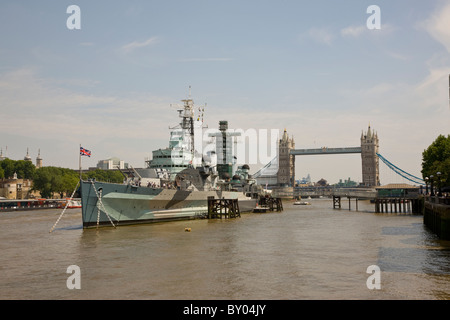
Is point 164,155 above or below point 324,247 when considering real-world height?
above

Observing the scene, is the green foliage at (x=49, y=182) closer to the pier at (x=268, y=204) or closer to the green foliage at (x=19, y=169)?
the green foliage at (x=19, y=169)

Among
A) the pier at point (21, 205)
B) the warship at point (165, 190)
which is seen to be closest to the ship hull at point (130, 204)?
the warship at point (165, 190)

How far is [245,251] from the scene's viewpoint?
2325 centimetres

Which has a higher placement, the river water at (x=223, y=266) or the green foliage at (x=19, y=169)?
the green foliage at (x=19, y=169)

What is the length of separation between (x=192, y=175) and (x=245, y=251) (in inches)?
989

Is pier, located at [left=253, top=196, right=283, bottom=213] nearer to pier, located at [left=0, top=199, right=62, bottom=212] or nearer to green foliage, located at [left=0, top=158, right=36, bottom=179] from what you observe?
pier, located at [left=0, top=199, right=62, bottom=212]

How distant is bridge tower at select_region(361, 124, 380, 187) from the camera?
19198 cm

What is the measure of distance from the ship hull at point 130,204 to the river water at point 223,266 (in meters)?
3.58

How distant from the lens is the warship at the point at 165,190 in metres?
33.7

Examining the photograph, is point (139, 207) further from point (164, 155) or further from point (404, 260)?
point (404, 260)

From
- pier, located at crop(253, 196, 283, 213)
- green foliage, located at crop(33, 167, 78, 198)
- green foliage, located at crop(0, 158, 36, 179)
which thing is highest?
green foliage, located at crop(0, 158, 36, 179)

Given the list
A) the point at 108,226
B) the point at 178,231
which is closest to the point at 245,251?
the point at 178,231
